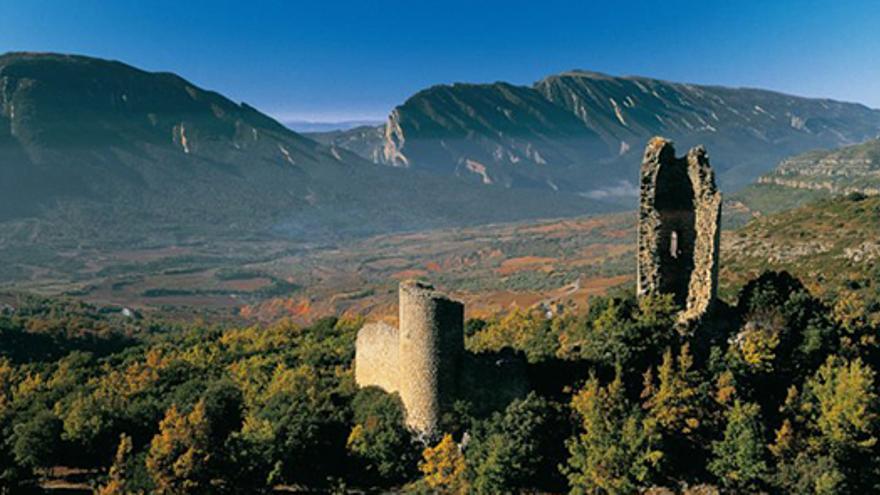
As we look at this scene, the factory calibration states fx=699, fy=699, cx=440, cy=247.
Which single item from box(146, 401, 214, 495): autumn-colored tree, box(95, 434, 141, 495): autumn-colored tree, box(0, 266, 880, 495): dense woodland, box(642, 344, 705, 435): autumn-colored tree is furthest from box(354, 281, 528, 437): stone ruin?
box(95, 434, 141, 495): autumn-colored tree

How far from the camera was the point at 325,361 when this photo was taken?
145 ft

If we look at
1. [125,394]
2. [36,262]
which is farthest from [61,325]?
[36,262]

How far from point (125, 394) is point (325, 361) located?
11.6 meters

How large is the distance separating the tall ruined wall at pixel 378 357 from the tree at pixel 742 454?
1209cm

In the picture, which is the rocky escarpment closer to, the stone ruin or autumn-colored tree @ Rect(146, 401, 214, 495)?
the stone ruin

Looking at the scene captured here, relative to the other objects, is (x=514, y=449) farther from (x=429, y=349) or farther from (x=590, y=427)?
(x=429, y=349)

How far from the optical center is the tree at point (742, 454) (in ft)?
71.6

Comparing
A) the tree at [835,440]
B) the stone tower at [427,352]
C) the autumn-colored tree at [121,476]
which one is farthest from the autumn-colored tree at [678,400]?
the autumn-colored tree at [121,476]

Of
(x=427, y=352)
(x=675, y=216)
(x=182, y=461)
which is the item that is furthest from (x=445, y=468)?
(x=675, y=216)

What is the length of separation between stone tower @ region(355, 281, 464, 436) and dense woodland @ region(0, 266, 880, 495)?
784mm

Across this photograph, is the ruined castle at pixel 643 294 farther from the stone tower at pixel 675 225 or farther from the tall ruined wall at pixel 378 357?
the tall ruined wall at pixel 378 357

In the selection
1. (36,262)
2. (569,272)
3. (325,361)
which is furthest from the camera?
(36,262)

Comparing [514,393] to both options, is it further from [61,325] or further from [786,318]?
[61,325]

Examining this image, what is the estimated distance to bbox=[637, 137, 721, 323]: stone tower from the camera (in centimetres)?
2592
